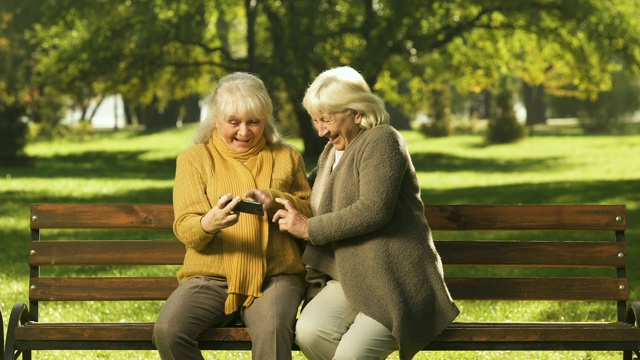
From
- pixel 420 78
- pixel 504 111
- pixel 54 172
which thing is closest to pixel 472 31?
pixel 420 78

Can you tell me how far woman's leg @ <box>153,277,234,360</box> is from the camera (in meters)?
4.62

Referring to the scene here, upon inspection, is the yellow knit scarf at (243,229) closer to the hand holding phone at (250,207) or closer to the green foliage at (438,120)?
the hand holding phone at (250,207)

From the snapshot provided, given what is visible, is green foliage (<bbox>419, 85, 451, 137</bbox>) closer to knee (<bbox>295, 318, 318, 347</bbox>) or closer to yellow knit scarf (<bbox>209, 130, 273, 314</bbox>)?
yellow knit scarf (<bbox>209, 130, 273, 314</bbox>)

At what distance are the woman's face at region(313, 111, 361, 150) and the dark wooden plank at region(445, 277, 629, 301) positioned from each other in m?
0.97

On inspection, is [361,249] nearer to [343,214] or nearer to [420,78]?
[343,214]

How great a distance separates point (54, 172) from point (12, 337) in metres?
19.8

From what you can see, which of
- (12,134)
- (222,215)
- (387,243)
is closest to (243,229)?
(222,215)

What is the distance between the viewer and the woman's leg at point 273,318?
4.60 meters

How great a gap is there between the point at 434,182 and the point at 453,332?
17.7 m

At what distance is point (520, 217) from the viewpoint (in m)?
5.39

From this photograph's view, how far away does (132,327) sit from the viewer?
15.8 ft

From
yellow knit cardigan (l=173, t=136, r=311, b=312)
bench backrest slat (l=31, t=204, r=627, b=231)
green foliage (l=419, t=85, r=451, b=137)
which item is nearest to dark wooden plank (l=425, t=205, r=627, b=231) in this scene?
bench backrest slat (l=31, t=204, r=627, b=231)

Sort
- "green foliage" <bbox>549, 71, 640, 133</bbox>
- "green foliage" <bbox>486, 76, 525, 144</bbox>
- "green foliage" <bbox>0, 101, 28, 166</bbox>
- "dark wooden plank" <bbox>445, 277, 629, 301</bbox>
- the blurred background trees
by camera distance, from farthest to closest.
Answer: "green foliage" <bbox>549, 71, 640, 133</bbox>
"green foliage" <bbox>486, 76, 525, 144</bbox>
the blurred background trees
"green foliage" <bbox>0, 101, 28, 166</bbox>
"dark wooden plank" <bbox>445, 277, 629, 301</bbox>

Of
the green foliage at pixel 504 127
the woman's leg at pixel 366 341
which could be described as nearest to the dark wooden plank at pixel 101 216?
the woman's leg at pixel 366 341
